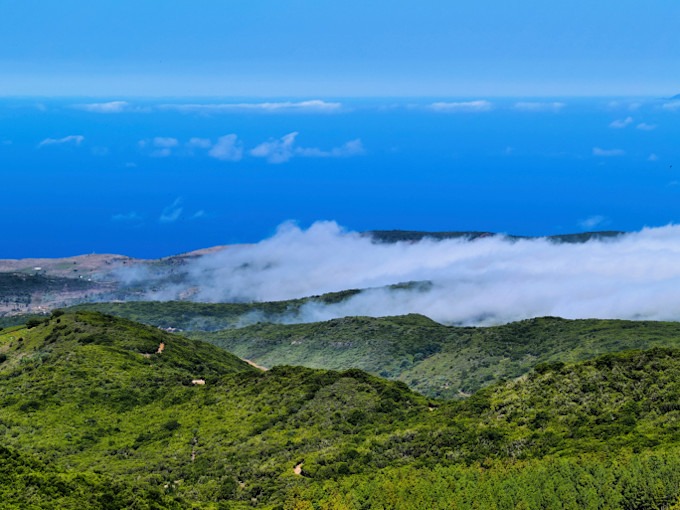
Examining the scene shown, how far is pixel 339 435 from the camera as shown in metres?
58.2

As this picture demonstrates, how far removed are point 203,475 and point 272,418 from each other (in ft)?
44.3

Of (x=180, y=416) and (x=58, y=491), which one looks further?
(x=180, y=416)

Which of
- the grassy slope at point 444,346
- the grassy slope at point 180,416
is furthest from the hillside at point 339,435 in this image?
Answer: the grassy slope at point 444,346

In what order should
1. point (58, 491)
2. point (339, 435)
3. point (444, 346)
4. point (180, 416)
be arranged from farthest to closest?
point (444, 346)
point (180, 416)
point (339, 435)
point (58, 491)

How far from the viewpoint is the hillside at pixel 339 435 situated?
1515 inches

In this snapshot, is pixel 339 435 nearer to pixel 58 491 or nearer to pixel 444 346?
pixel 58 491

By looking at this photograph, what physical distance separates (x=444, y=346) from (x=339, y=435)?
108 meters

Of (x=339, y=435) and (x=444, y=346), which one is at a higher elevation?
(x=444, y=346)

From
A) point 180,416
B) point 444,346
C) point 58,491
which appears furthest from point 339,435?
point 444,346

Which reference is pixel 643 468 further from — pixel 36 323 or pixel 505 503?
pixel 36 323

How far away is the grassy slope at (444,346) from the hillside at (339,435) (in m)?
57.0

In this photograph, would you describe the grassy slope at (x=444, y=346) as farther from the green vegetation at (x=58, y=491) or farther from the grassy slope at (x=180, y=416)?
the green vegetation at (x=58, y=491)

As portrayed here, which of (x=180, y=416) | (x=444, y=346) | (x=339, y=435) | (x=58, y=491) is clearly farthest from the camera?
(x=444, y=346)

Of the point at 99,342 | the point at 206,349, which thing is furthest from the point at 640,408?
the point at 206,349
